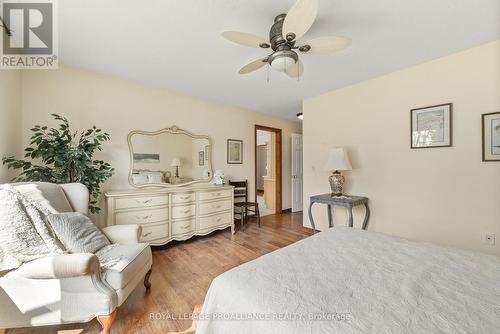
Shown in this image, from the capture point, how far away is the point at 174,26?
167 cm

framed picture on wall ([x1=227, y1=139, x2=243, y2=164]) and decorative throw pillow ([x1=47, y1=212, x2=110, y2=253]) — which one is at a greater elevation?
framed picture on wall ([x1=227, y1=139, x2=243, y2=164])

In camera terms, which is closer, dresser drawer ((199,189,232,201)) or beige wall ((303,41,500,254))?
beige wall ((303,41,500,254))

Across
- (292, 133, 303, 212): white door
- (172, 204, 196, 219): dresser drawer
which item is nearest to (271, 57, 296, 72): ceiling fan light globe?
(172, 204, 196, 219): dresser drawer

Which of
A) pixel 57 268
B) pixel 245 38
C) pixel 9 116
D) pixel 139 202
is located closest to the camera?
pixel 57 268

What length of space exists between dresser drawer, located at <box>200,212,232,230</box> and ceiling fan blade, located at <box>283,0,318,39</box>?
2600 mm

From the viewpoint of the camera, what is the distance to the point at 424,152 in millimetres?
2330

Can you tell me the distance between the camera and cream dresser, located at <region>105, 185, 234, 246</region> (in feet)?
7.94

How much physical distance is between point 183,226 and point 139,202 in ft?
2.26

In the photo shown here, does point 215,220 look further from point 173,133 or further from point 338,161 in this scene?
point 338,161

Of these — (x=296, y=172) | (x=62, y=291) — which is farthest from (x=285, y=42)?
(x=296, y=172)

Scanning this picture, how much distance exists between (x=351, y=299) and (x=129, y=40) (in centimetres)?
251

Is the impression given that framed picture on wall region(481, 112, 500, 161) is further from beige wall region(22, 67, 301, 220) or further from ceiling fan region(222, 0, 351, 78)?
beige wall region(22, 67, 301, 220)

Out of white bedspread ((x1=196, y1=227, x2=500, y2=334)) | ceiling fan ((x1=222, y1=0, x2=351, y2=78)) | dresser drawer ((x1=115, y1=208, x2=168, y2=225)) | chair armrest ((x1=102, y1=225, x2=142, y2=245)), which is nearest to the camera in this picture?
white bedspread ((x1=196, y1=227, x2=500, y2=334))

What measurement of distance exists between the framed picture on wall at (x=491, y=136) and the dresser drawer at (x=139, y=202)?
359 cm
